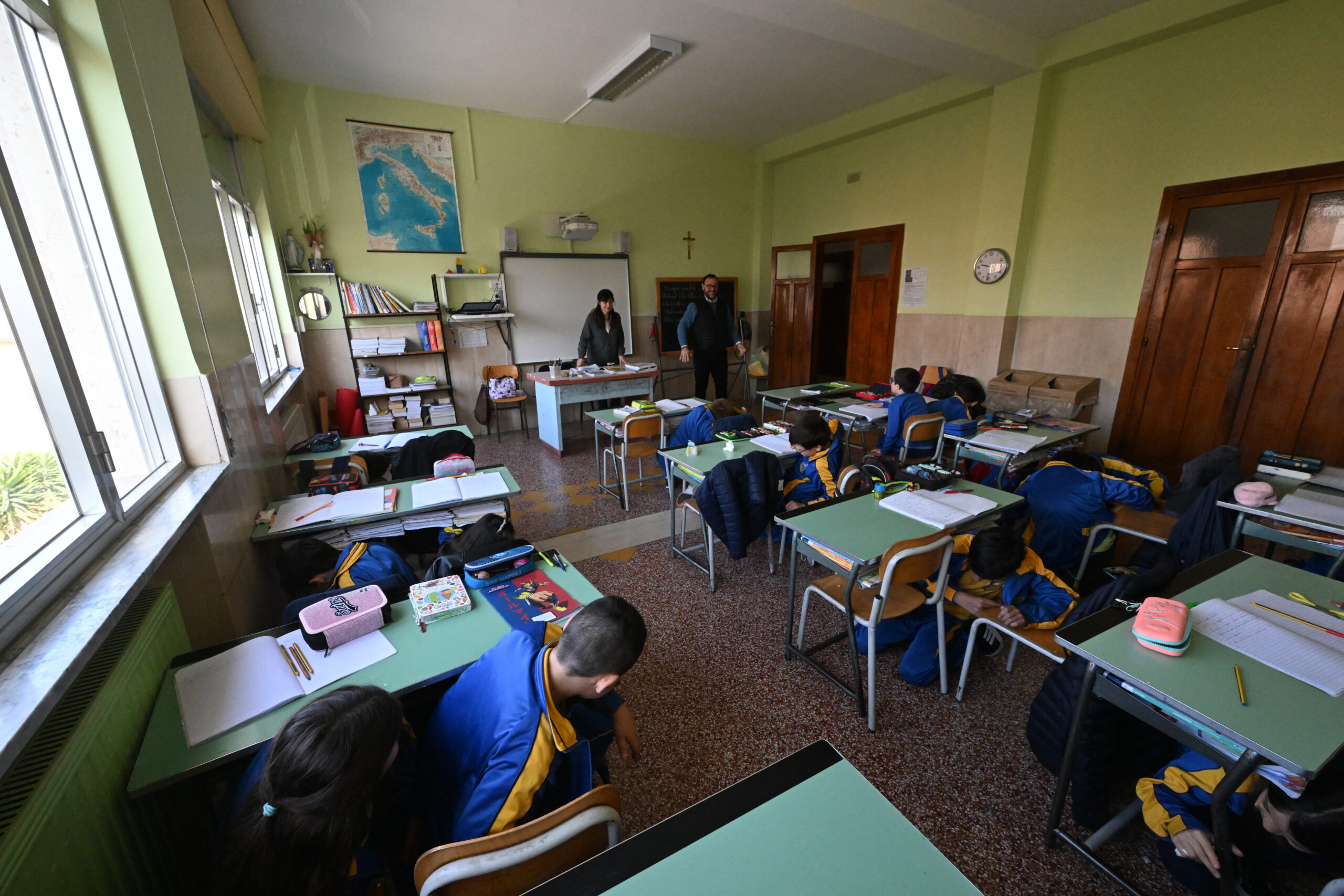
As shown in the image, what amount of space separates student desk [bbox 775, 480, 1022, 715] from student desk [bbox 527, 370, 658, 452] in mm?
3353

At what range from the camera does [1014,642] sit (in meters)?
2.25

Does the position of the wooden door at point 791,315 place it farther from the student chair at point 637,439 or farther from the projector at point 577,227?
the student chair at point 637,439

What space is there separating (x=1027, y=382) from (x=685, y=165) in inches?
194

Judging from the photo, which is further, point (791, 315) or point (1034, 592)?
point (791, 315)

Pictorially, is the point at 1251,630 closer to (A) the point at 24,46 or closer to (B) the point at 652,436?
(B) the point at 652,436

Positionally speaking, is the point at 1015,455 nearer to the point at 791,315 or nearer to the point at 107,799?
the point at 107,799

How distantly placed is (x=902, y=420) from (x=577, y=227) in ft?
14.5

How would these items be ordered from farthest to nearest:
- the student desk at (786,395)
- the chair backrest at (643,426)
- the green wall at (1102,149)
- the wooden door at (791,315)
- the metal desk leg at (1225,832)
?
the wooden door at (791,315) < the student desk at (786,395) < the chair backrest at (643,426) < the green wall at (1102,149) < the metal desk leg at (1225,832)

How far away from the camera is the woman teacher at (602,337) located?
19.7 ft

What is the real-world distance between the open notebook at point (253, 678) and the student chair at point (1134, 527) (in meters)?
3.15

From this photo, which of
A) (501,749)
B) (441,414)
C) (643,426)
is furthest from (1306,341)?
(441,414)

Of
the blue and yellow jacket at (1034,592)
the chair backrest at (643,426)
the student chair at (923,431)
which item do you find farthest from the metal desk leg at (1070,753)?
the chair backrest at (643,426)

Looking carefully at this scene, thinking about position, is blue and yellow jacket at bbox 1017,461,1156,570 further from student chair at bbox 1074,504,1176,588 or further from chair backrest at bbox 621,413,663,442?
chair backrest at bbox 621,413,663,442

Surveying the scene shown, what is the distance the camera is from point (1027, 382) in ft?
16.4
